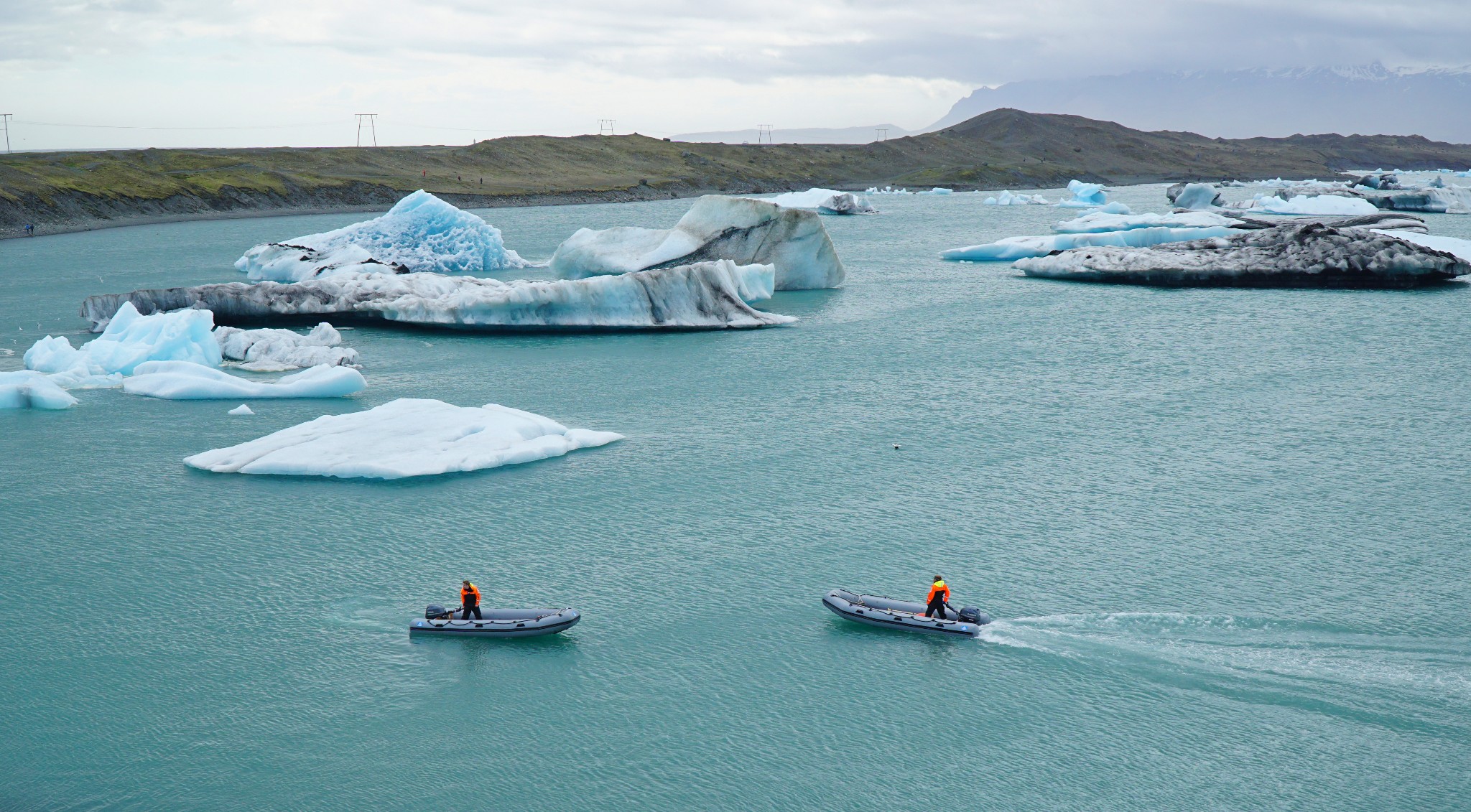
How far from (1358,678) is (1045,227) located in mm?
54687

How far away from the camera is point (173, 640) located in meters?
12.7

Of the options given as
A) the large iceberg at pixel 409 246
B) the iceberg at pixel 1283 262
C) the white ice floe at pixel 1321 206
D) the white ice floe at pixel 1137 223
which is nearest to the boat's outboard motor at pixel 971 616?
the iceberg at pixel 1283 262

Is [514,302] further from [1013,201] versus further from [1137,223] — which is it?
[1013,201]

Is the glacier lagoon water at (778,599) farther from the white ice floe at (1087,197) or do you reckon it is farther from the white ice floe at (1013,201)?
the white ice floe at (1013,201)

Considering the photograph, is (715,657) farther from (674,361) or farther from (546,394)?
(674,361)

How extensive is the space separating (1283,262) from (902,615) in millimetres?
30551

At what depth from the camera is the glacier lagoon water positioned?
1027 centimetres

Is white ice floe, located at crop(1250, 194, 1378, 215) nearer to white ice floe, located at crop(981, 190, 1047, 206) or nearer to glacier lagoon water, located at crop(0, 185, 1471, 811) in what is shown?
white ice floe, located at crop(981, 190, 1047, 206)

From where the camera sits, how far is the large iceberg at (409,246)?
132 feet

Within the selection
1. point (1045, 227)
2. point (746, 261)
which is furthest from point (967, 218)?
point (746, 261)

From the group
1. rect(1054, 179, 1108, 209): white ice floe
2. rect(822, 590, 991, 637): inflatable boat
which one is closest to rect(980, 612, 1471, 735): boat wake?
rect(822, 590, 991, 637): inflatable boat

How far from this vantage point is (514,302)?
30.7 m

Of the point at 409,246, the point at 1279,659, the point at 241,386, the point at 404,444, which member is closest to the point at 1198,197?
the point at 409,246

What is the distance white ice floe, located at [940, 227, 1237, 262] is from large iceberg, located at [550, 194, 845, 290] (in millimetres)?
10061
